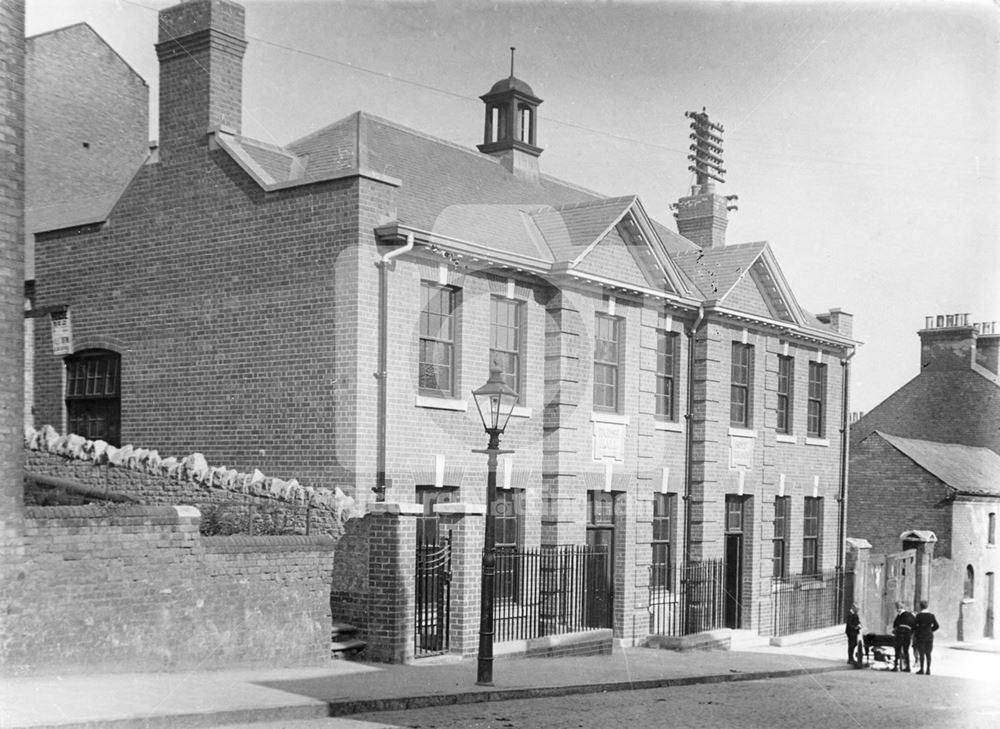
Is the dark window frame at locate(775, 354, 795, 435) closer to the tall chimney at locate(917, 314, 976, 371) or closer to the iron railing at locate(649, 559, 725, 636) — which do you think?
the iron railing at locate(649, 559, 725, 636)

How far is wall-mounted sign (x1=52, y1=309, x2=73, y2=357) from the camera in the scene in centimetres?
2083

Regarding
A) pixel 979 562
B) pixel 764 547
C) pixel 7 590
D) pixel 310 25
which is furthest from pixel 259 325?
pixel 979 562

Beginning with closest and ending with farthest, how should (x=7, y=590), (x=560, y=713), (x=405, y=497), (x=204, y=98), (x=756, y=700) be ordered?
(x=7, y=590) → (x=560, y=713) → (x=756, y=700) → (x=405, y=497) → (x=204, y=98)

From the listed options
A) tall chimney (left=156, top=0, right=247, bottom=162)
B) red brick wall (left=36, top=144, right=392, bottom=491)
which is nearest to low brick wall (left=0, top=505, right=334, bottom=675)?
red brick wall (left=36, top=144, right=392, bottom=491)

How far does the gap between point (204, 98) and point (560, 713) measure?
1201cm

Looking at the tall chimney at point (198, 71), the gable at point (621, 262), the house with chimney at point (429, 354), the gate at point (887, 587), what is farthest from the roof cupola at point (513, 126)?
the gate at point (887, 587)

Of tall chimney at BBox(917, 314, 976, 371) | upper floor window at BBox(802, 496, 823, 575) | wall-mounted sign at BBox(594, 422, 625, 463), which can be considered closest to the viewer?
wall-mounted sign at BBox(594, 422, 625, 463)

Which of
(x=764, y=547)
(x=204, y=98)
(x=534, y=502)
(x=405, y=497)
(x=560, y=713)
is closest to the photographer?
(x=560, y=713)

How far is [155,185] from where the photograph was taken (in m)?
19.9

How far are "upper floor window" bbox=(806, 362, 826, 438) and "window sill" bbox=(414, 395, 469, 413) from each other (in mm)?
13215

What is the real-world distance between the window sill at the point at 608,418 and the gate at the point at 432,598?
616cm

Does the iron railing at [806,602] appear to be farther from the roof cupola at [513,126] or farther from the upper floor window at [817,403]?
the roof cupola at [513,126]

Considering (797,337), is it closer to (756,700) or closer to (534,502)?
(534,502)

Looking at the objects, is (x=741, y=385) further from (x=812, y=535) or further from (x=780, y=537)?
(x=812, y=535)
